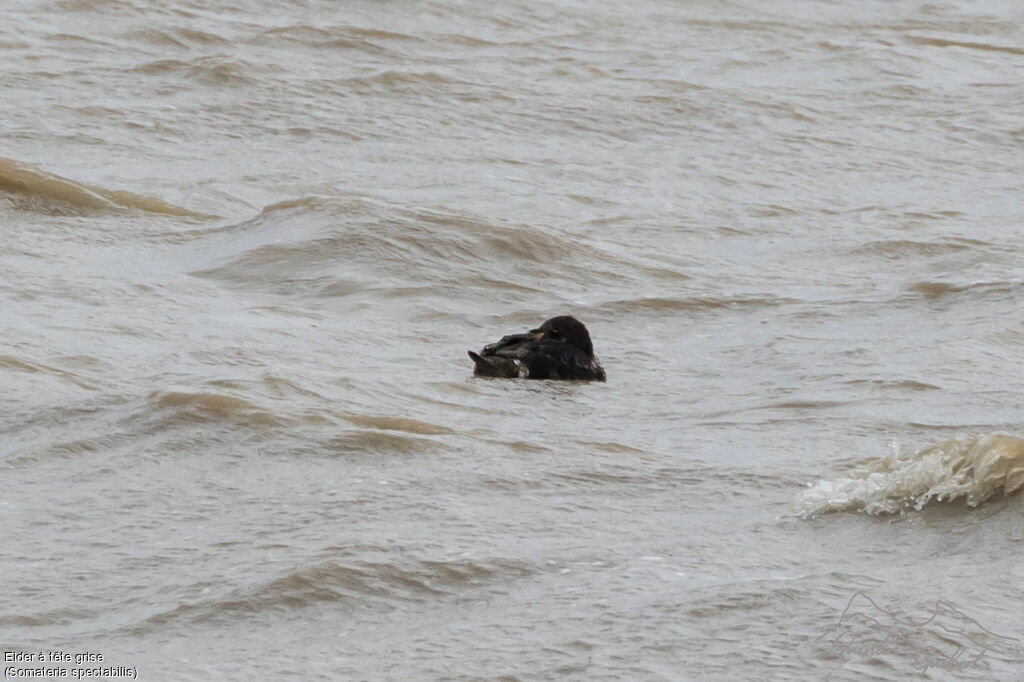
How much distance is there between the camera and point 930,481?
6961 mm

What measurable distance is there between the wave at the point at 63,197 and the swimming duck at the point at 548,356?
378cm

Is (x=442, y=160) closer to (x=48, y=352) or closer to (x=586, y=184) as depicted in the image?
(x=586, y=184)

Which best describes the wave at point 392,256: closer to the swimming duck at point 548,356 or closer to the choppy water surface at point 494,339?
the choppy water surface at point 494,339

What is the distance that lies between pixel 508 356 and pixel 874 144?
26.8 ft

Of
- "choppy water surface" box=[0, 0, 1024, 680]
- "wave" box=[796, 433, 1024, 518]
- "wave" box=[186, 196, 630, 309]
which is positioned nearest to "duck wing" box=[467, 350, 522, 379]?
"choppy water surface" box=[0, 0, 1024, 680]

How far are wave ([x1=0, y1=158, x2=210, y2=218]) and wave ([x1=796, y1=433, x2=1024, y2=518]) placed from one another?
6.48 meters

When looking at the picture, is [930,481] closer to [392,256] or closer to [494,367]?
[494,367]

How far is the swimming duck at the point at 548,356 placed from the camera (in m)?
9.28

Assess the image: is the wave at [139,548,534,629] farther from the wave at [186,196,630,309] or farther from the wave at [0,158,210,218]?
the wave at [0,158,210,218]

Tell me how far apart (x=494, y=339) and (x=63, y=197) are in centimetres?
349

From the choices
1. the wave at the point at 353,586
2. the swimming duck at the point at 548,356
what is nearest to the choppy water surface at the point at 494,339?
the wave at the point at 353,586

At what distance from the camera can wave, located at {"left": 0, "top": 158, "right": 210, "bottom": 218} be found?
12297 millimetres

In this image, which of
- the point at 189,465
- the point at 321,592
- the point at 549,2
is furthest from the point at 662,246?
the point at 549,2

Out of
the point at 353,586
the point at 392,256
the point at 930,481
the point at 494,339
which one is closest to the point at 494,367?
the point at 494,339
